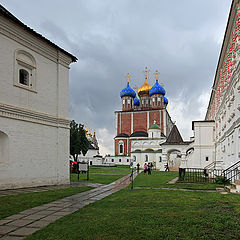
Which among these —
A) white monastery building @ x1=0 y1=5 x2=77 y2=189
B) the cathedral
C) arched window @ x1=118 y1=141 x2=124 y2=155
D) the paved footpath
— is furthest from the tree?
the paved footpath

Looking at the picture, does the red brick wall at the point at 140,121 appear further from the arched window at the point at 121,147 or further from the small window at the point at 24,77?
the small window at the point at 24,77

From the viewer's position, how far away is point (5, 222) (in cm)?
574

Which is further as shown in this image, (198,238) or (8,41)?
(8,41)

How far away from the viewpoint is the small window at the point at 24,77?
13.2 meters

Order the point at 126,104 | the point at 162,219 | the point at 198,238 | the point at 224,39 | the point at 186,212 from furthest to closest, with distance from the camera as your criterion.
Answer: the point at 126,104 < the point at 224,39 < the point at 186,212 < the point at 162,219 < the point at 198,238

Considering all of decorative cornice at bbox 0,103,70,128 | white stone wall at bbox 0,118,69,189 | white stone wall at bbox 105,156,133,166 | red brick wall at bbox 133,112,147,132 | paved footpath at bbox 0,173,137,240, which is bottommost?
white stone wall at bbox 105,156,133,166

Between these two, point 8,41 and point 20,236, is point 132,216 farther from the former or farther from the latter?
point 8,41

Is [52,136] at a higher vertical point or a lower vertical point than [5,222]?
higher

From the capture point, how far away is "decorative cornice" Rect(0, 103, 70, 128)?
1170cm

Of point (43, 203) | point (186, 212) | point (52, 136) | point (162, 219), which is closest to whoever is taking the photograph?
point (162, 219)

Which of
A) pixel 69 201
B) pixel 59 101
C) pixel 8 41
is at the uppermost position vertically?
pixel 8 41

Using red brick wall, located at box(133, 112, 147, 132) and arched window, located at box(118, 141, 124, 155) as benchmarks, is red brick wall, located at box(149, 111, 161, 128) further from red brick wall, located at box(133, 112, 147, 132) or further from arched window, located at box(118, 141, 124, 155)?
arched window, located at box(118, 141, 124, 155)

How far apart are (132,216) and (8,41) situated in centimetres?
1000

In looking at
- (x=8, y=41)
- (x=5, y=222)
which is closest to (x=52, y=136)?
(x=8, y=41)
